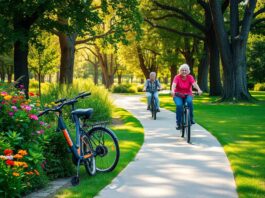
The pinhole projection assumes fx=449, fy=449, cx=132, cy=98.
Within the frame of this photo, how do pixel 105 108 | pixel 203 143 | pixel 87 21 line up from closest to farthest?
pixel 203 143, pixel 105 108, pixel 87 21

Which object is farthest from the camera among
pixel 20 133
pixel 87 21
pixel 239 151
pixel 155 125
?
pixel 87 21

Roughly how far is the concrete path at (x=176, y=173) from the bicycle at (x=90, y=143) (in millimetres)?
378

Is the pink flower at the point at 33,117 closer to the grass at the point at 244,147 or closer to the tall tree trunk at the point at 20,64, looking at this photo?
the grass at the point at 244,147

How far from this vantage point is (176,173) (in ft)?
24.0

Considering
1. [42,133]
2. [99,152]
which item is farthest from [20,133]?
[99,152]

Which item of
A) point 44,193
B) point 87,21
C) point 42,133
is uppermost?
point 87,21

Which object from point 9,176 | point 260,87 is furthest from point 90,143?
point 260,87

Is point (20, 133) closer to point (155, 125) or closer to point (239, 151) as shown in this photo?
point (239, 151)

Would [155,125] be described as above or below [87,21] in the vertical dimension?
below

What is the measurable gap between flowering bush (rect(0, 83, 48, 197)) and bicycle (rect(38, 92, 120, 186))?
0.46 metres

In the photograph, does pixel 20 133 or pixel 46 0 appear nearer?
pixel 20 133

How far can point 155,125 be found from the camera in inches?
575

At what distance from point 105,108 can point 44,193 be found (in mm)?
11088

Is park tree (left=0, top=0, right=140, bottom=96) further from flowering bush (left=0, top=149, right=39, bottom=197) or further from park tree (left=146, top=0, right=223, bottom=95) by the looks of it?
A: flowering bush (left=0, top=149, right=39, bottom=197)
